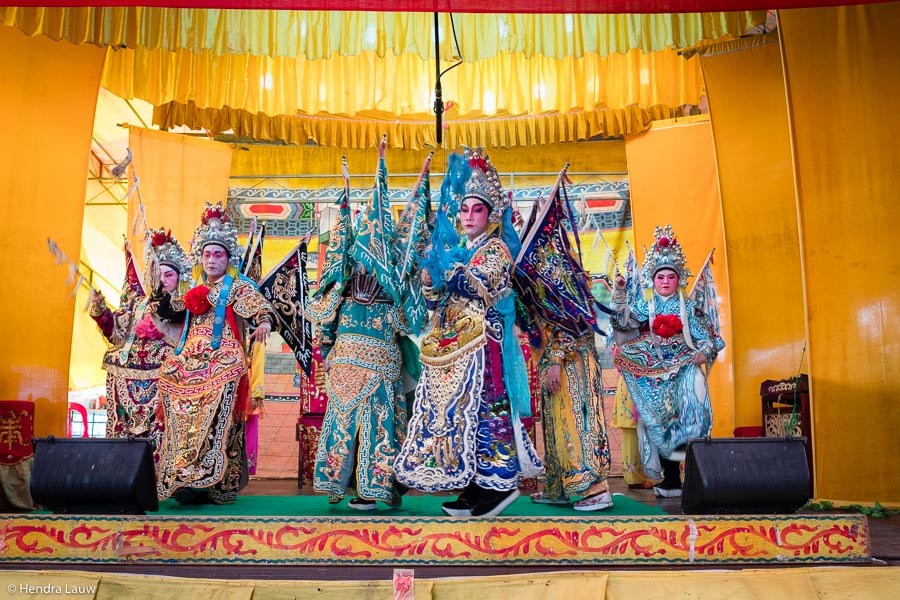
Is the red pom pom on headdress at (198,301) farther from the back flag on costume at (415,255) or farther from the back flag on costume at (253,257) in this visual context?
the back flag on costume at (415,255)

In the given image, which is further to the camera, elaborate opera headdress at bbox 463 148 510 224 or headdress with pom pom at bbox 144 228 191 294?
headdress with pom pom at bbox 144 228 191 294

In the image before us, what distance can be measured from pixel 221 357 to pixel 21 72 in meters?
2.45

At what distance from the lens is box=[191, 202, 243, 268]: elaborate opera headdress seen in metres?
4.95

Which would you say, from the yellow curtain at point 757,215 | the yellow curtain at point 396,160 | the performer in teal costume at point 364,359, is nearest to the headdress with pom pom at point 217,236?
the performer in teal costume at point 364,359

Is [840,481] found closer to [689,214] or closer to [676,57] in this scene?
[689,214]

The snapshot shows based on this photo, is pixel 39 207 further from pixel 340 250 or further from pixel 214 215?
pixel 340 250

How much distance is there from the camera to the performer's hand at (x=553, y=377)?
4457 millimetres

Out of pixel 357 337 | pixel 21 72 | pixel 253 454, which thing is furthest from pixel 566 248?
pixel 253 454

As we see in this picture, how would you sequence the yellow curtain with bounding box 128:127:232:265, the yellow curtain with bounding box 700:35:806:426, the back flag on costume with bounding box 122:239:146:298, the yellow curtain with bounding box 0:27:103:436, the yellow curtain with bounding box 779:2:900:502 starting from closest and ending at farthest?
the yellow curtain with bounding box 779:2:900:502 → the yellow curtain with bounding box 0:27:103:436 → the back flag on costume with bounding box 122:239:146:298 → the yellow curtain with bounding box 700:35:806:426 → the yellow curtain with bounding box 128:127:232:265

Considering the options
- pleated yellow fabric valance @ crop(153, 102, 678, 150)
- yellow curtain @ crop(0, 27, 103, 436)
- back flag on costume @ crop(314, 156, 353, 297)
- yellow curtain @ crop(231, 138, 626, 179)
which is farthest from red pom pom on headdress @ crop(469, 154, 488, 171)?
yellow curtain @ crop(231, 138, 626, 179)

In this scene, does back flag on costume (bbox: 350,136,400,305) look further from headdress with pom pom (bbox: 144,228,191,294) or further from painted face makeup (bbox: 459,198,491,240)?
headdress with pom pom (bbox: 144,228,191,294)

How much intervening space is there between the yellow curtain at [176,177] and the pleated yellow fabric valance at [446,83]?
130 centimetres

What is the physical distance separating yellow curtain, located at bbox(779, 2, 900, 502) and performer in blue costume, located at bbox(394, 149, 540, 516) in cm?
199

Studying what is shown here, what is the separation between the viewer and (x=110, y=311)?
571cm
